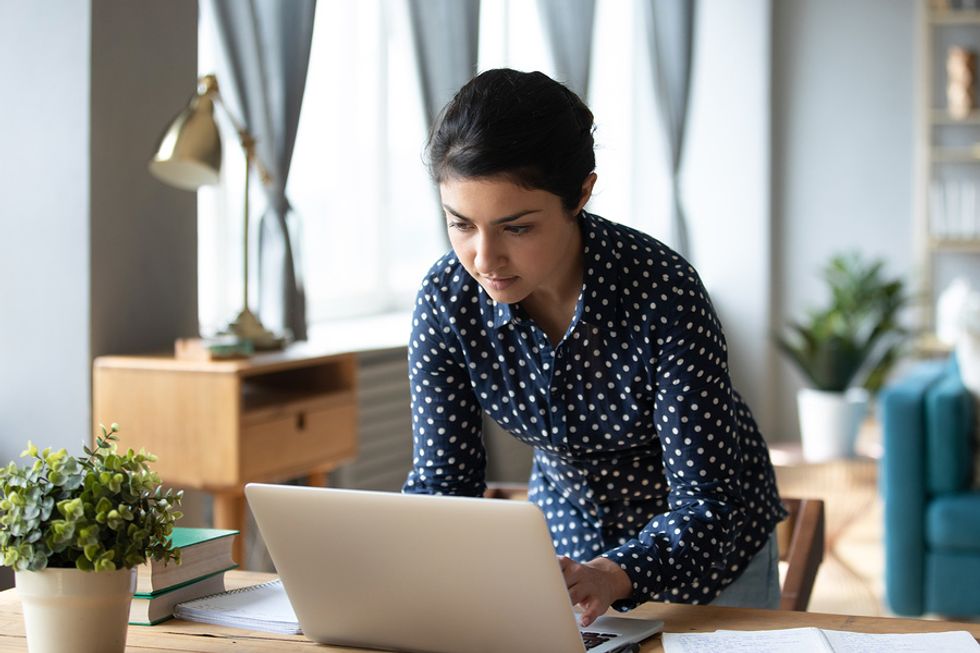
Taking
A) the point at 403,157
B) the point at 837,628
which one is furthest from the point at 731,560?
the point at 403,157

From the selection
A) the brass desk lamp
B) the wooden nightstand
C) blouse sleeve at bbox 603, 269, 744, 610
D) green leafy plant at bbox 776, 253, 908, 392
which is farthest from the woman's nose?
green leafy plant at bbox 776, 253, 908, 392

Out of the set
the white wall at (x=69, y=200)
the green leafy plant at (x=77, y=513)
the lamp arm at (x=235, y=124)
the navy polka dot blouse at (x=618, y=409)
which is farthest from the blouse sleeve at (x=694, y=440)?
the white wall at (x=69, y=200)

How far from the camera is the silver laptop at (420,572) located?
1.15m

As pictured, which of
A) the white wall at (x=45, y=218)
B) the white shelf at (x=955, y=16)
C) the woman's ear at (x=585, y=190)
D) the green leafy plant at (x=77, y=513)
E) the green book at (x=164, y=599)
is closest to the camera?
the green leafy plant at (x=77, y=513)

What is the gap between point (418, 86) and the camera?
13.6 ft

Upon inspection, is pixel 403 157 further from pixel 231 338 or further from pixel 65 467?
pixel 65 467

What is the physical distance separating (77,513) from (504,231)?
0.56 metres

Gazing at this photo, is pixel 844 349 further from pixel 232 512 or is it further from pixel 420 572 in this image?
pixel 420 572

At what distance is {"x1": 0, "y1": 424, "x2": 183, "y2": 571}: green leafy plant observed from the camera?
44.4 inches

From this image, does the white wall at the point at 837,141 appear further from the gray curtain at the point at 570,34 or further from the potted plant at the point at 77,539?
the potted plant at the point at 77,539

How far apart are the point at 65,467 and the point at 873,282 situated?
5373mm

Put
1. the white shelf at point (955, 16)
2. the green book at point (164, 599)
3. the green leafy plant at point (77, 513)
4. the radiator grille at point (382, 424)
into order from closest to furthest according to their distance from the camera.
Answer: the green leafy plant at point (77, 513), the green book at point (164, 599), the radiator grille at point (382, 424), the white shelf at point (955, 16)

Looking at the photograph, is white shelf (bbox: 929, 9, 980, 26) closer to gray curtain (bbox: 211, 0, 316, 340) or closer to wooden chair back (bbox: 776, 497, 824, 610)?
gray curtain (bbox: 211, 0, 316, 340)

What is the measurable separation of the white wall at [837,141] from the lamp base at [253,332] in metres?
4.11
